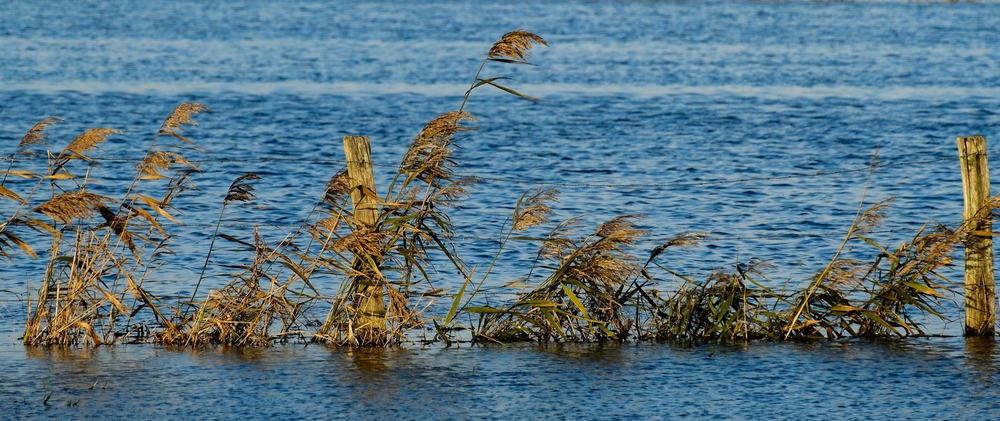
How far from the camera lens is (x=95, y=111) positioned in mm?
26328

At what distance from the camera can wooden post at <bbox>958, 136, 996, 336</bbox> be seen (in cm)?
881

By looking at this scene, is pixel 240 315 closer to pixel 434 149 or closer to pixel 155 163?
pixel 155 163

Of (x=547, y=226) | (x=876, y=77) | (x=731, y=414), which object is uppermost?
(x=876, y=77)

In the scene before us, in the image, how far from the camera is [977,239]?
8.88 meters

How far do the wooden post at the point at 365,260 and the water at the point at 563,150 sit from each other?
300mm

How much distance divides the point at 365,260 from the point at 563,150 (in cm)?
1377

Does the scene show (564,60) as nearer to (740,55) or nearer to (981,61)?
(740,55)

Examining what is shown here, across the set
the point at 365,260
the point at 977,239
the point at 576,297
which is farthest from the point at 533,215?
the point at 977,239

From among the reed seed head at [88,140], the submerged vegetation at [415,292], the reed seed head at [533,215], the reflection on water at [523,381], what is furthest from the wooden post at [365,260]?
the reed seed head at [88,140]

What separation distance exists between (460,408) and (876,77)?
29.7 m

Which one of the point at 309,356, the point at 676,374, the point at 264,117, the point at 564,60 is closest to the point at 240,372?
the point at 309,356

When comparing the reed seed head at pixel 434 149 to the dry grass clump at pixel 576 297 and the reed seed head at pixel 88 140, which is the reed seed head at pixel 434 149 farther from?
the reed seed head at pixel 88 140

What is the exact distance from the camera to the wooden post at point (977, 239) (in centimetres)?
881

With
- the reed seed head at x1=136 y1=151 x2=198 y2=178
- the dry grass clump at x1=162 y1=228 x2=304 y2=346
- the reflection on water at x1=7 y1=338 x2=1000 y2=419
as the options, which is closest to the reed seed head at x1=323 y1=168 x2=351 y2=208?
the dry grass clump at x1=162 y1=228 x2=304 y2=346
